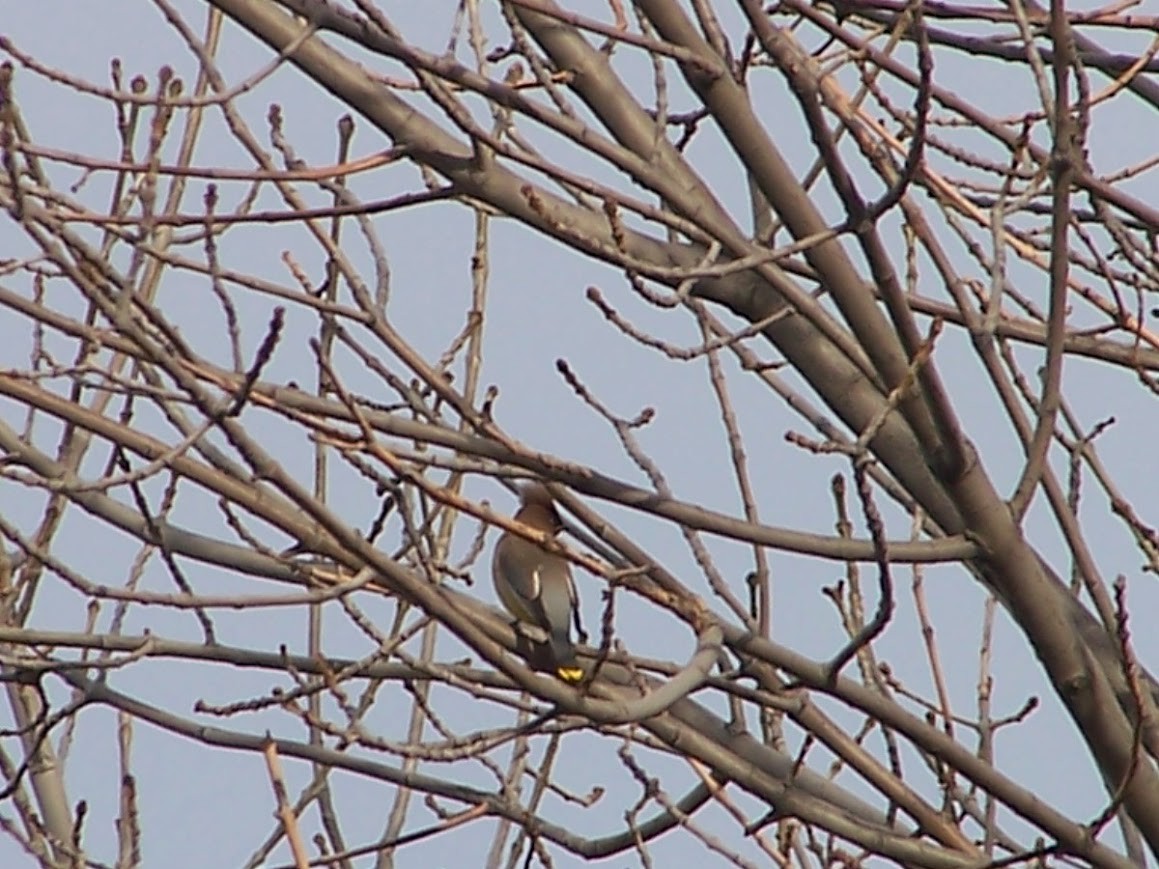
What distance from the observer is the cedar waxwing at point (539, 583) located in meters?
4.09

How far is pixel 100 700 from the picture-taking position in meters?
3.44

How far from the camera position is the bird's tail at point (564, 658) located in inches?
156

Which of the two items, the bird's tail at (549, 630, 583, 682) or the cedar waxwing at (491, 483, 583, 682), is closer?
the bird's tail at (549, 630, 583, 682)

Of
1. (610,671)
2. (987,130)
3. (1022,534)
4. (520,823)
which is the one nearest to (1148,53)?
(987,130)

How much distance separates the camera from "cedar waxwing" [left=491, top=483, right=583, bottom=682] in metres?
4.09

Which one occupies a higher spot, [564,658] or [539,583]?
[539,583]

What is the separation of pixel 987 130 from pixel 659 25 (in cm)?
89

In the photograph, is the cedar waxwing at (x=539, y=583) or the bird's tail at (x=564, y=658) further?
the cedar waxwing at (x=539, y=583)

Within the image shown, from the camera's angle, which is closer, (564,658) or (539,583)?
(564,658)

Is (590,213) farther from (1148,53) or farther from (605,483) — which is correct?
(1148,53)

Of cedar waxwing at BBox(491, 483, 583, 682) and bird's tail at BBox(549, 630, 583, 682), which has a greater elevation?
cedar waxwing at BBox(491, 483, 583, 682)

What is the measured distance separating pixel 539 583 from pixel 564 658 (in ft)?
2.05

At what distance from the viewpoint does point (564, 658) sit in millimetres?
4035

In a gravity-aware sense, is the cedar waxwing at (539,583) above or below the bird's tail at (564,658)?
above
